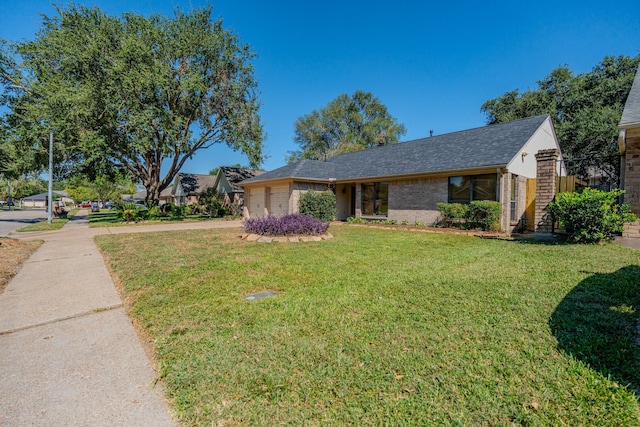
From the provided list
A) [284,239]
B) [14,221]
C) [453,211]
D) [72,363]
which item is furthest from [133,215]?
[72,363]

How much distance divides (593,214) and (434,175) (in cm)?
638

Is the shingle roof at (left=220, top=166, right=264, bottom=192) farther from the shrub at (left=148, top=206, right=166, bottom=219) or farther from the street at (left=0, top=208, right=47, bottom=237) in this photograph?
the street at (left=0, top=208, right=47, bottom=237)

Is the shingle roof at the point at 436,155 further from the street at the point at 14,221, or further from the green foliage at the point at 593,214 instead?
the street at the point at 14,221

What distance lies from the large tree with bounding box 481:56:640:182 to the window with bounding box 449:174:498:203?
333 inches

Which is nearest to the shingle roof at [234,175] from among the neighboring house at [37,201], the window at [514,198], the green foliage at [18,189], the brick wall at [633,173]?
the window at [514,198]

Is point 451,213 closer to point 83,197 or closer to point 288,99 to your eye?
point 288,99

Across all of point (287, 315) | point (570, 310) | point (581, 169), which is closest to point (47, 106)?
point (287, 315)

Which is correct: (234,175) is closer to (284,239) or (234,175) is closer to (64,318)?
(284,239)

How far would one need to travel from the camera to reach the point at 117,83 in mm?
17375

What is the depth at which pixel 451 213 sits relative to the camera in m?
11.9

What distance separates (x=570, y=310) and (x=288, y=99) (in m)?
28.4

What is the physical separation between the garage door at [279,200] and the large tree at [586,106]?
644 inches

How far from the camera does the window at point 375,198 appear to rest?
50.1 feet

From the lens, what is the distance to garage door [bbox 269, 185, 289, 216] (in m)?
17.3
